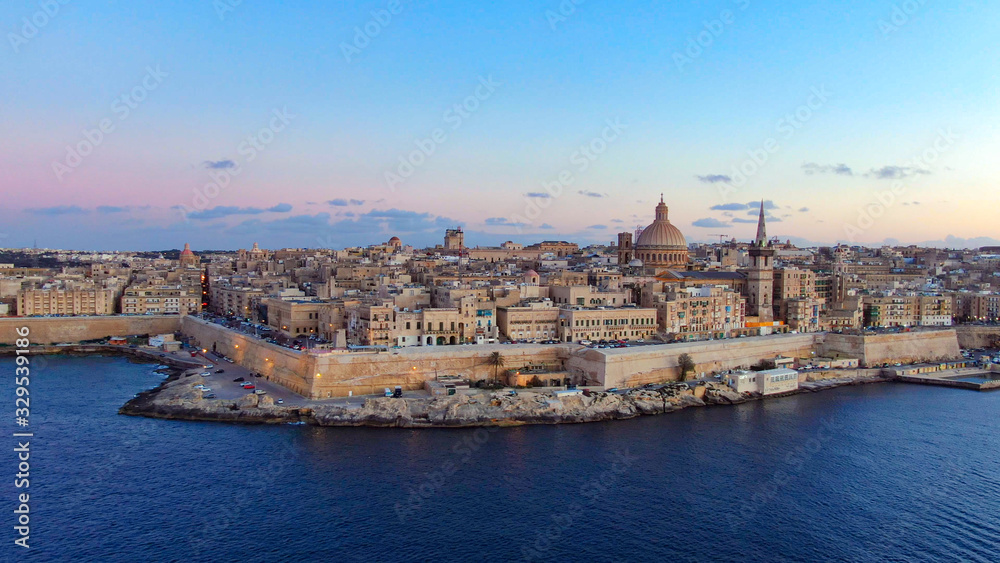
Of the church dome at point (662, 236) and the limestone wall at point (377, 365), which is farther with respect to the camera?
the church dome at point (662, 236)

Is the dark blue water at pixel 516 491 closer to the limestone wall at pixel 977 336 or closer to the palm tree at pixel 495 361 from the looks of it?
the palm tree at pixel 495 361

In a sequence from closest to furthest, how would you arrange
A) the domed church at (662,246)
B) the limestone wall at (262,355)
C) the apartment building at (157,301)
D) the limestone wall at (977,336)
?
the limestone wall at (262,355) → the limestone wall at (977,336) → the apartment building at (157,301) → the domed church at (662,246)

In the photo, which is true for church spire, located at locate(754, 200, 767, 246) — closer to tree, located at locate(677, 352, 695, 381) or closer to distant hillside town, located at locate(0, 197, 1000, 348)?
distant hillside town, located at locate(0, 197, 1000, 348)

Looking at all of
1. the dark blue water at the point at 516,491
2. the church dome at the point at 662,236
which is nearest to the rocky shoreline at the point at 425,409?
the dark blue water at the point at 516,491

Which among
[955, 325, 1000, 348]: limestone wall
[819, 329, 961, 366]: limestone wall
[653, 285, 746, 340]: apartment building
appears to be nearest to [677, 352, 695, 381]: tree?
[653, 285, 746, 340]: apartment building

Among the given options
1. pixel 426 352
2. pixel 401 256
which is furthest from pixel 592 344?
pixel 401 256

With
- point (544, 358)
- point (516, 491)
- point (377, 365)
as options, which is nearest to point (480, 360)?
point (544, 358)
